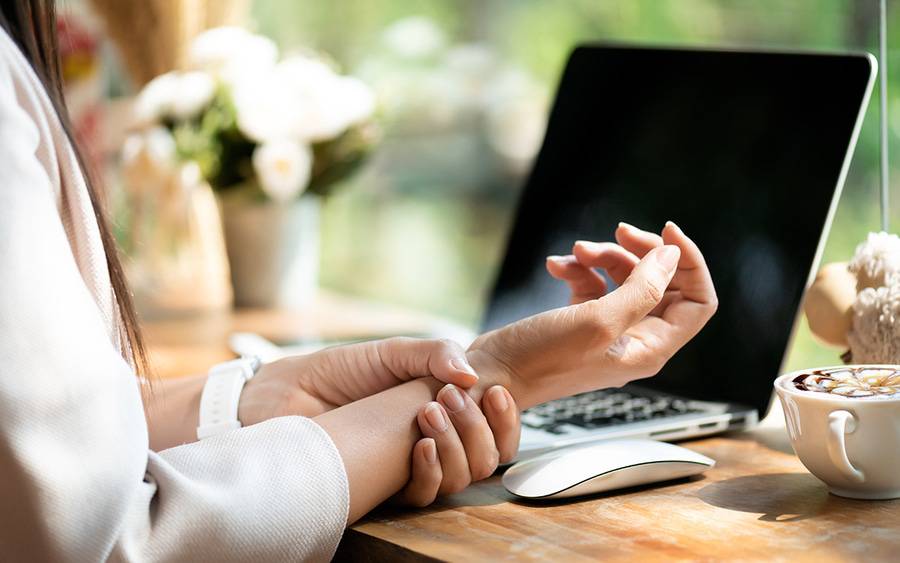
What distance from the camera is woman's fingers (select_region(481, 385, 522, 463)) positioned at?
2.56 feet

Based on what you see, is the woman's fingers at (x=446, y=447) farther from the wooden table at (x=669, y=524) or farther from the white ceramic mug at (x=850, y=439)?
the white ceramic mug at (x=850, y=439)

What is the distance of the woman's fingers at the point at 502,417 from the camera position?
0.78 meters

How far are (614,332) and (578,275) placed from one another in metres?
0.17

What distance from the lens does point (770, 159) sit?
3.35ft

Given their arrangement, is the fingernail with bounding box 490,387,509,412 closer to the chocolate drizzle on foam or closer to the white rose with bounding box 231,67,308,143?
the chocolate drizzle on foam

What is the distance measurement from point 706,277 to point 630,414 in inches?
6.5

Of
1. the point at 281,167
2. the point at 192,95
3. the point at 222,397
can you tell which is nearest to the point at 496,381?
the point at 222,397

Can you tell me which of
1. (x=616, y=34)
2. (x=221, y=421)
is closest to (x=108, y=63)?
(x=616, y=34)

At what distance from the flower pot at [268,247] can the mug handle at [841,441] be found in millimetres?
1210

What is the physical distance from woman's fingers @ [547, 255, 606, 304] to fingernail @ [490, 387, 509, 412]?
17 cm

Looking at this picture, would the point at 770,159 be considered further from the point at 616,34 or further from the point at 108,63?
the point at 108,63

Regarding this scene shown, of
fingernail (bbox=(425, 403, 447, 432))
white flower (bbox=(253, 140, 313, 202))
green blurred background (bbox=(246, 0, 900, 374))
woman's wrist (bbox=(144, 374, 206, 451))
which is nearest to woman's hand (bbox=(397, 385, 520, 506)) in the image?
fingernail (bbox=(425, 403, 447, 432))

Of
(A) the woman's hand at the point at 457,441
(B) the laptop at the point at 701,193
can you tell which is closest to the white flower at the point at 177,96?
(B) the laptop at the point at 701,193

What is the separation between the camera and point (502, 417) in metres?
0.79
